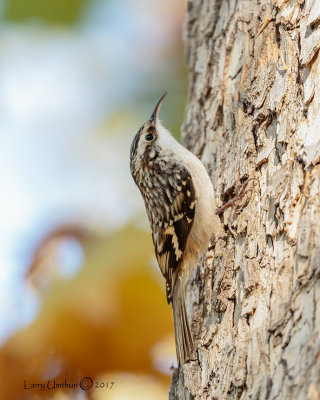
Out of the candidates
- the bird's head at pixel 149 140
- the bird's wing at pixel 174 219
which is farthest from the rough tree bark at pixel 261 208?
the bird's head at pixel 149 140

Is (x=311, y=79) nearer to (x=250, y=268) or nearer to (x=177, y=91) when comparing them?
(x=250, y=268)

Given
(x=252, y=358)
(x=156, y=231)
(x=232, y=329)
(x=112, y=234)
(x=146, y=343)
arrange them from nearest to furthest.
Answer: (x=252, y=358)
(x=232, y=329)
(x=146, y=343)
(x=112, y=234)
(x=156, y=231)

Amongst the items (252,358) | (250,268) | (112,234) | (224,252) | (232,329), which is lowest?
(252,358)

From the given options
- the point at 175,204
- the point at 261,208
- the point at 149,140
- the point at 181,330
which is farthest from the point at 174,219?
the point at 261,208

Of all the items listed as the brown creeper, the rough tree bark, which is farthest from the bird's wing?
the rough tree bark

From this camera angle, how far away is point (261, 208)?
2027 mm

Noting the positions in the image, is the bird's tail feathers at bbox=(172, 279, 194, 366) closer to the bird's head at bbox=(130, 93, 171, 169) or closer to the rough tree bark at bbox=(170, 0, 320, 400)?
the rough tree bark at bbox=(170, 0, 320, 400)

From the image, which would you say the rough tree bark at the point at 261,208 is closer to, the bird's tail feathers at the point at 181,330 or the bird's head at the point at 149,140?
the bird's tail feathers at the point at 181,330

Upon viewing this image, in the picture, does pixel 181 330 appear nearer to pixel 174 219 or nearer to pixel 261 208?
pixel 261 208

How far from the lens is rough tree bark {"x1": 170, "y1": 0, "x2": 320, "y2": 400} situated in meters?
1.58

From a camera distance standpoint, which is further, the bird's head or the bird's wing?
the bird's head

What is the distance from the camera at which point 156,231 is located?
2.84 m

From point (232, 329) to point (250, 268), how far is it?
0.65 feet

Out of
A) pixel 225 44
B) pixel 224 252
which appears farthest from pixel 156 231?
pixel 225 44
